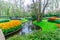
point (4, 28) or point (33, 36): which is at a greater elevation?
point (33, 36)

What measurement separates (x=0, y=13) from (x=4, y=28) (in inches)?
1691

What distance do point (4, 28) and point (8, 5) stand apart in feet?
141

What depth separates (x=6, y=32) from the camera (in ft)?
39.9

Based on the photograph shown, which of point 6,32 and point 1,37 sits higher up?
point 1,37

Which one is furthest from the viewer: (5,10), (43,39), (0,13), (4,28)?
(0,13)

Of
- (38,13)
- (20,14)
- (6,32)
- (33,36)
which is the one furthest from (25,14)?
(33,36)

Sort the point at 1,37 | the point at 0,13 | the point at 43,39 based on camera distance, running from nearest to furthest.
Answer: the point at 1,37, the point at 43,39, the point at 0,13

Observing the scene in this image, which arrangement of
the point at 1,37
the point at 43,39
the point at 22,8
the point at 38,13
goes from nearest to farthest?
1. the point at 1,37
2. the point at 43,39
3. the point at 38,13
4. the point at 22,8

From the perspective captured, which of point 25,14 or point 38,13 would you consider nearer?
point 38,13

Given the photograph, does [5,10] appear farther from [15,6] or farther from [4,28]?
[4,28]

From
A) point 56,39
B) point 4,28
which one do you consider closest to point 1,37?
point 56,39

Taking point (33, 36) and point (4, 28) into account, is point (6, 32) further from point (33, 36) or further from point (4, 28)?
point (33, 36)

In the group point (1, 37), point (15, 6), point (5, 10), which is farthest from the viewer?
point (15, 6)

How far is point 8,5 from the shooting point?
5409cm
